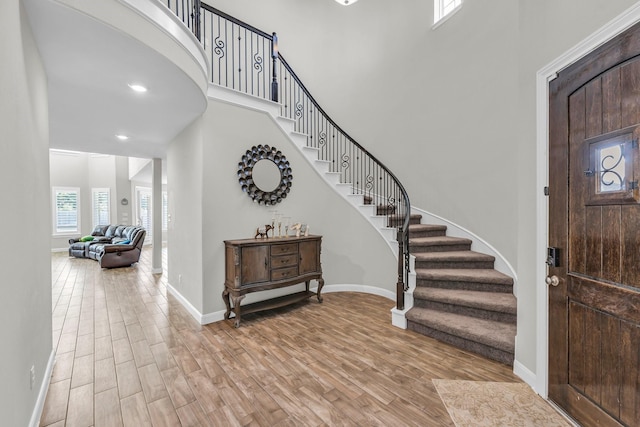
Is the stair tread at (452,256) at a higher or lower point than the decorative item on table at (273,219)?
lower

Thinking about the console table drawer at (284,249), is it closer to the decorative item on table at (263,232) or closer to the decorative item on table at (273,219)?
the decorative item on table at (263,232)

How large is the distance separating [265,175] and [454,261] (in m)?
2.90

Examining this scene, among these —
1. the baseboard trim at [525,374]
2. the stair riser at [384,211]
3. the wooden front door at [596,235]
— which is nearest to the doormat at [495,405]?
the baseboard trim at [525,374]

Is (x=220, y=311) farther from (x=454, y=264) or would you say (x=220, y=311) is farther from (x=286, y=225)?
(x=454, y=264)

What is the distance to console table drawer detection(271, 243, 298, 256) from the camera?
3.57 meters

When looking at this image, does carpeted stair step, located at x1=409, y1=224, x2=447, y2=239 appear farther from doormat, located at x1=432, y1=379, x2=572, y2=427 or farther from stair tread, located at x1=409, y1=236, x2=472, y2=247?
doormat, located at x1=432, y1=379, x2=572, y2=427

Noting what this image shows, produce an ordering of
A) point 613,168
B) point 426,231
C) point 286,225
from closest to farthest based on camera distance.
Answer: point 613,168 < point 286,225 < point 426,231

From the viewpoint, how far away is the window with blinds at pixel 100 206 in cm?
1024

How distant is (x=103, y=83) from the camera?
2492mm

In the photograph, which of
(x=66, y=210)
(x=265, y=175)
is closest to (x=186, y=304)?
(x=265, y=175)

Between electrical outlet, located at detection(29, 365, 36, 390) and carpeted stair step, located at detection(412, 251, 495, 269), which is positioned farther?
carpeted stair step, located at detection(412, 251, 495, 269)

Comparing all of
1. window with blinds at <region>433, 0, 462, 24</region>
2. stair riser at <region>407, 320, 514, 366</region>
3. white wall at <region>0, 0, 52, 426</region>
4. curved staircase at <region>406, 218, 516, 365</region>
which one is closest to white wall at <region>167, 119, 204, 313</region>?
white wall at <region>0, 0, 52, 426</region>

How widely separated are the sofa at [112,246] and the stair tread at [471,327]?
7.15 m

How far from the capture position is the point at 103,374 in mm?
2346
